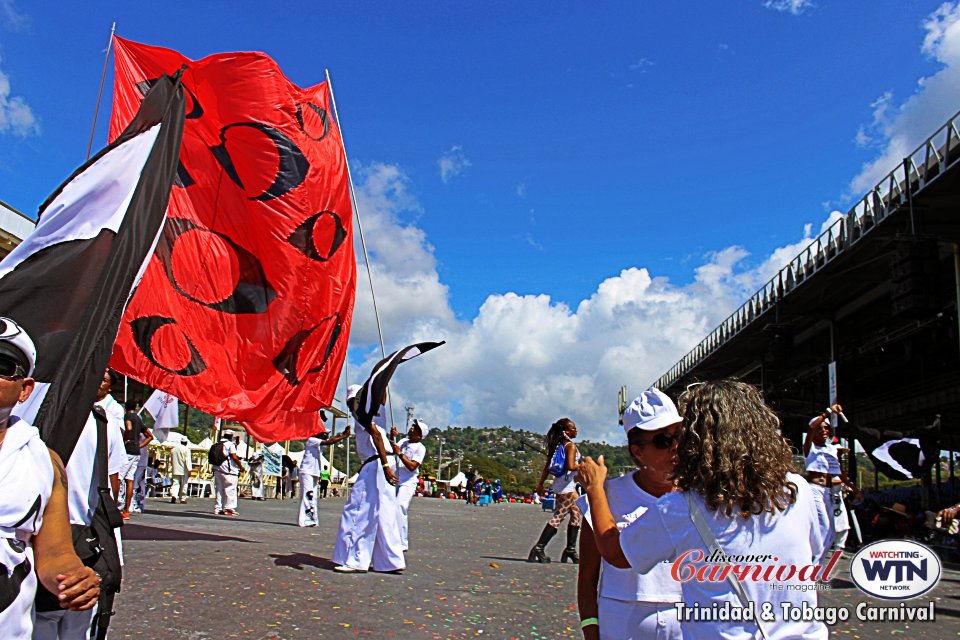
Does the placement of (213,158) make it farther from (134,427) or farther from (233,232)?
(134,427)

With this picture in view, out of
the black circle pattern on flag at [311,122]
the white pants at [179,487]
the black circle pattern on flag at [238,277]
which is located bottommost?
the white pants at [179,487]

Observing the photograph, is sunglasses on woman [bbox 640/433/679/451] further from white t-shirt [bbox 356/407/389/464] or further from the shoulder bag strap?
white t-shirt [bbox 356/407/389/464]

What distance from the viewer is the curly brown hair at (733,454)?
81.6 inches

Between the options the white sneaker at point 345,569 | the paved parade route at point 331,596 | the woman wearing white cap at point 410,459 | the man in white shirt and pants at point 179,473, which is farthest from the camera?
the man in white shirt and pants at point 179,473

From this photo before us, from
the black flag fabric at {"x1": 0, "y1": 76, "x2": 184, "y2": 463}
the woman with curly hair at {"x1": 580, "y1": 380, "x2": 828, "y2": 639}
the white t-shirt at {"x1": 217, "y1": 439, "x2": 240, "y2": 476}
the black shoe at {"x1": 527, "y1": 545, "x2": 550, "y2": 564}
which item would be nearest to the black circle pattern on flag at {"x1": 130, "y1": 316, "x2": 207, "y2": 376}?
the black flag fabric at {"x1": 0, "y1": 76, "x2": 184, "y2": 463}

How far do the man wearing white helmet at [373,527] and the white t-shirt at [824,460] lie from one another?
4871 millimetres

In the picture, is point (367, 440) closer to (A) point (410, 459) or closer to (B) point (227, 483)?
(A) point (410, 459)

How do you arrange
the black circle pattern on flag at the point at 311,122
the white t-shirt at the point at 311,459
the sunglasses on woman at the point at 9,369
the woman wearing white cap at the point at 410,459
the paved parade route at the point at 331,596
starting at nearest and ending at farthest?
1. the sunglasses on woman at the point at 9,369
2. the paved parade route at the point at 331,596
3. the woman wearing white cap at the point at 410,459
4. the black circle pattern on flag at the point at 311,122
5. the white t-shirt at the point at 311,459

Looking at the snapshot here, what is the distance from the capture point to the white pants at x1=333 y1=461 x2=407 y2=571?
7793mm

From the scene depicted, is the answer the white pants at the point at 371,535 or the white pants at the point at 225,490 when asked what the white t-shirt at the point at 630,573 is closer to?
the white pants at the point at 371,535

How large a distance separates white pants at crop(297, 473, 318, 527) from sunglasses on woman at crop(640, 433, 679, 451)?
11661 millimetres

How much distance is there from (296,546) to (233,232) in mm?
3914

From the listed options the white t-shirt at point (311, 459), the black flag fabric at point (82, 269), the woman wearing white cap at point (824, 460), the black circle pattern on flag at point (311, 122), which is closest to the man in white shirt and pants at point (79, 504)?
the black flag fabric at point (82, 269)

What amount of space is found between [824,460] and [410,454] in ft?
15.7
